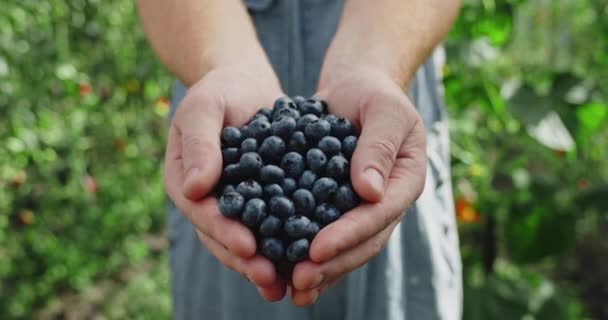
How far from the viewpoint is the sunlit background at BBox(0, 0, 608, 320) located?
80.5 inches

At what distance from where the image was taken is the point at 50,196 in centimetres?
293

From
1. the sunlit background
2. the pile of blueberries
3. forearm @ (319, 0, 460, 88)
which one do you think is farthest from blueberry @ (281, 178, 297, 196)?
the sunlit background

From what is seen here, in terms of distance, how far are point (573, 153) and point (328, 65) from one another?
94 cm

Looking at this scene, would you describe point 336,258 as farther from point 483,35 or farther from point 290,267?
point 483,35

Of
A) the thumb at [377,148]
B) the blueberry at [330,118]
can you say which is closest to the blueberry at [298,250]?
the thumb at [377,148]

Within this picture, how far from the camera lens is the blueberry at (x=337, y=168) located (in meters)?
0.96

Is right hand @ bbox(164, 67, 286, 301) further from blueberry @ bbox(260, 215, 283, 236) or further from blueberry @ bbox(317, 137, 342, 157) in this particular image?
blueberry @ bbox(317, 137, 342, 157)

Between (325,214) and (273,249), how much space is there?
0.29 feet

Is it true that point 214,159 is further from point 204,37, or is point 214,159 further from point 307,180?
point 204,37

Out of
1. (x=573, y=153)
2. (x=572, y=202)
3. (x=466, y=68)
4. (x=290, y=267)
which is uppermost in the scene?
(x=290, y=267)

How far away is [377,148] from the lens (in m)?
0.95

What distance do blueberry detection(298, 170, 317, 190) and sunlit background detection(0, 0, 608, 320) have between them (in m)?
1.00

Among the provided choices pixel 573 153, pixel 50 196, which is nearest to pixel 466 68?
pixel 573 153

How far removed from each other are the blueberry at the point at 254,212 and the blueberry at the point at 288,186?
0.05m
